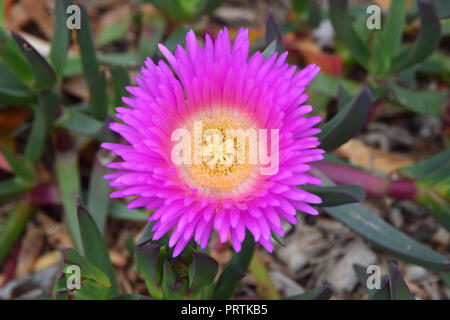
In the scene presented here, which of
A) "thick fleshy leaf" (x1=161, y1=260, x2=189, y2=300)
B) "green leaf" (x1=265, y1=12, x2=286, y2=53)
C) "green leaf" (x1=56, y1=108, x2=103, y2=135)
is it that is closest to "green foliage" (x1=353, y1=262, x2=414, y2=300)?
"thick fleshy leaf" (x1=161, y1=260, x2=189, y2=300)

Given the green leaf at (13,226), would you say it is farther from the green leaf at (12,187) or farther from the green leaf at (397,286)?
the green leaf at (397,286)

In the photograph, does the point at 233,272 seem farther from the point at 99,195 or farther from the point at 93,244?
the point at 99,195

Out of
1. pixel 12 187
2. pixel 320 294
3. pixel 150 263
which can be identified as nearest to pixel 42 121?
pixel 12 187

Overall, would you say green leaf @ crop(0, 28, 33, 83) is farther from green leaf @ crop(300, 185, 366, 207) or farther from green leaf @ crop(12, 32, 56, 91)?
green leaf @ crop(300, 185, 366, 207)

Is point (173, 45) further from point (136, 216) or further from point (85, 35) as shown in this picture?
point (136, 216)

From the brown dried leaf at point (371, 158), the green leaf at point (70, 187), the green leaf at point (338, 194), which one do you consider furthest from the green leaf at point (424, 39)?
the green leaf at point (70, 187)

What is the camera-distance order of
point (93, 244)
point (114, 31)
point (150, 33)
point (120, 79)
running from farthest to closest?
1. point (114, 31)
2. point (150, 33)
3. point (120, 79)
4. point (93, 244)
